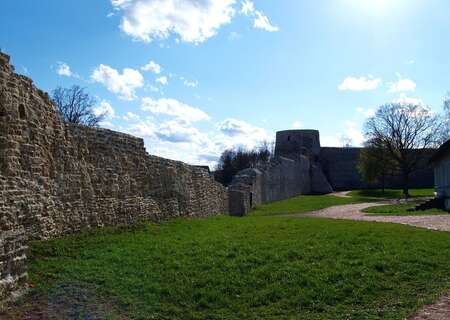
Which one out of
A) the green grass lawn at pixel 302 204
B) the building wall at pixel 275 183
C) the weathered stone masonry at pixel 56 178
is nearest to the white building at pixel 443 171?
the green grass lawn at pixel 302 204

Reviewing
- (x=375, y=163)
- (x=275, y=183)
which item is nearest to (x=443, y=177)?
(x=275, y=183)

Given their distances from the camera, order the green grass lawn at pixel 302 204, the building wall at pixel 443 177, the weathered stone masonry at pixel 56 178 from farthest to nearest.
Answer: the green grass lawn at pixel 302 204
the building wall at pixel 443 177
the weathered stone masonry at pixel 56 178

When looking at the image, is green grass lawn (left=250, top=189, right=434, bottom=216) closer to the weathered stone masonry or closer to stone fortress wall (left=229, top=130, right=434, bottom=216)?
stone fortress wall (left=229, top=130, right=434, bottom=216)

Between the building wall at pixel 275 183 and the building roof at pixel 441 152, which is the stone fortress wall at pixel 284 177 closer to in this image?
the building wall at pixel 275 183

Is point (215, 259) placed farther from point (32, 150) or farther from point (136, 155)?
point (136, 155)

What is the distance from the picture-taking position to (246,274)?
8.80 metres

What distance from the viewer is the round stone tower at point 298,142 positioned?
2399 inches

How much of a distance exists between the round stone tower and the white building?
3262 cm

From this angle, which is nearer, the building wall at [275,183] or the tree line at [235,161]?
the building wall at [275,183]

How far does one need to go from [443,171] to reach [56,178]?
21515mm

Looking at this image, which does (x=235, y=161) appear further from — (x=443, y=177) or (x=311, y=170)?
(x=443, y=177)

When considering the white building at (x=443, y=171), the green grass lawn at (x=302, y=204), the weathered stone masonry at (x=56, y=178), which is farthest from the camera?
the green grass lawn at (x=302, y=204)

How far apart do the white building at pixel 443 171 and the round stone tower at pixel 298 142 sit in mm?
32623

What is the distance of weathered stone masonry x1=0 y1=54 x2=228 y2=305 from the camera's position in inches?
316
